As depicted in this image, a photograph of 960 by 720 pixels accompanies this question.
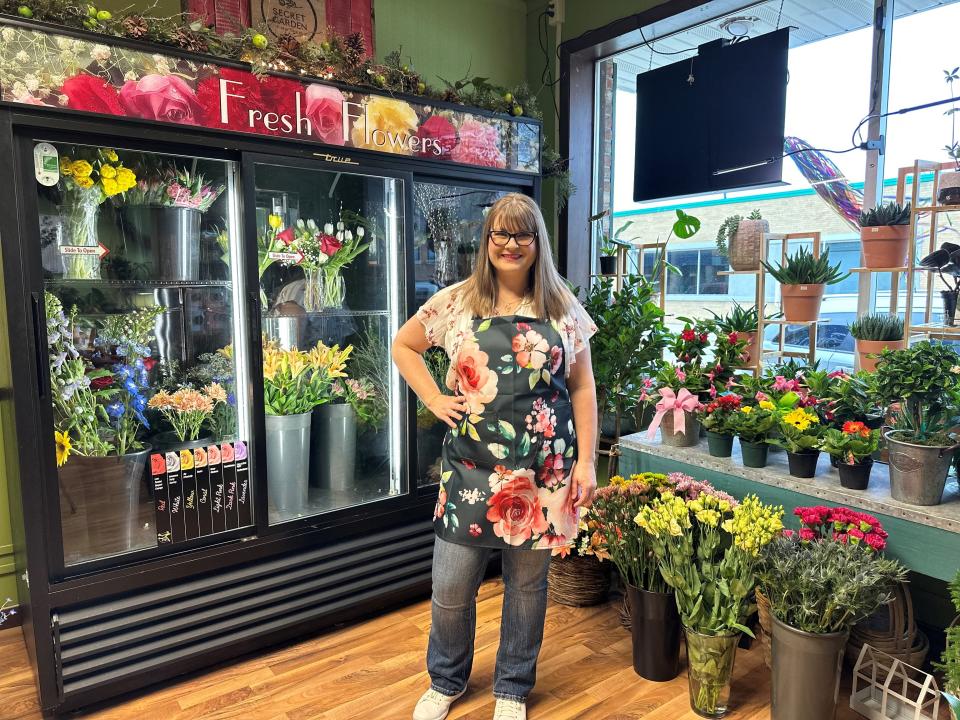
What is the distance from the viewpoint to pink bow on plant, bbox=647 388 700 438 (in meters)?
2.67

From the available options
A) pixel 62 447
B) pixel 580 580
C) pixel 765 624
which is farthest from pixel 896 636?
pixel 62 447

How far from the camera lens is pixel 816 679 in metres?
1.92

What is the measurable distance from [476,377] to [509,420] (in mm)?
153

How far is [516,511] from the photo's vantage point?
193 cm

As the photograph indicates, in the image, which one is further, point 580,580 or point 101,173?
point 580,580

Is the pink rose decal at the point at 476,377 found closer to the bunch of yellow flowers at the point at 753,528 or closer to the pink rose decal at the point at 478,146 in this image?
the bunch of yellow flowers at the point at 753,528

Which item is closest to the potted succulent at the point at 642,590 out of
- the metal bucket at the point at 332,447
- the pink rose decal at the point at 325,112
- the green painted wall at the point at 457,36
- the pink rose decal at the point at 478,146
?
the metal bucket at the point at 332,447

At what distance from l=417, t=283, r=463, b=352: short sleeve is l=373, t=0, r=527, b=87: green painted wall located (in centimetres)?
175

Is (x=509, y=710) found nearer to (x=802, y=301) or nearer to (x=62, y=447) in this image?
(x=62, y=447)

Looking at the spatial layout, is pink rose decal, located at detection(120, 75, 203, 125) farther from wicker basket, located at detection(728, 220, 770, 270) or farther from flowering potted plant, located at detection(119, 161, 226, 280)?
wicker basket, located at detection(728, 220, 770, 270)

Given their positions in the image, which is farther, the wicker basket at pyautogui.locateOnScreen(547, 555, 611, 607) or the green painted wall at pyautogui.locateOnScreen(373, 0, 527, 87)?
the green painted wall at pyautogui.locateOnScreen(373, 0, 527, 87)

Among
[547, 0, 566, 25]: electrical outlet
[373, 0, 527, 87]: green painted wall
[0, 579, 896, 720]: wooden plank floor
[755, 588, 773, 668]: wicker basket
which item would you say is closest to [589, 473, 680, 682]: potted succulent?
[0, 579, 896, 720]: wooden plank floor

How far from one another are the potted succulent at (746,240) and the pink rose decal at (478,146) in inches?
40.9

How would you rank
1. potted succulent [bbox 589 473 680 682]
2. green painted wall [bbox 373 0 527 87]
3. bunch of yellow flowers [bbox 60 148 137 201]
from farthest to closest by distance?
green painted wall [bbox 373 0 527 87]
potted succulent [bbox 589 473 680 682]
bunch of yellow flowers [bbox 60 148 137 201]
